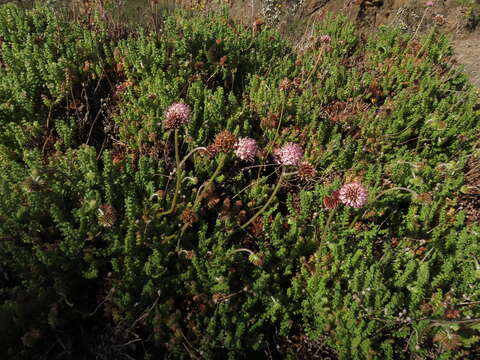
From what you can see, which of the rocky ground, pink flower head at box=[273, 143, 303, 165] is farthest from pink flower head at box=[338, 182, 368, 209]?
the rocky ground

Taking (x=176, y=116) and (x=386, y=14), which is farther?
(x=386, y=14)

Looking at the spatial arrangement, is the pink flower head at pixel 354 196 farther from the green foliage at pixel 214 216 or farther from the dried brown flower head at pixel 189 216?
the dried brown flower head at pixel 189 216

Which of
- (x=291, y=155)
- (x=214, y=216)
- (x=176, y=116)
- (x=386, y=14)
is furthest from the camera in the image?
(x=386, y=14)

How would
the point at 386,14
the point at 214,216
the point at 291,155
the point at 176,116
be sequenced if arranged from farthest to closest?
the point at 386,14 < the point at 214,216 < the point at 291,155 < the point at 176,116

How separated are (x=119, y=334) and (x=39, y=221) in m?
0.95

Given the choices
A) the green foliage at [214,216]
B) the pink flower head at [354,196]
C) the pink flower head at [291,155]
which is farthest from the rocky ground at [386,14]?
the pink flower head at [354,196]

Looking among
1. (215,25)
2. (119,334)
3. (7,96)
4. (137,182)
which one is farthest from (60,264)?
(215,25)

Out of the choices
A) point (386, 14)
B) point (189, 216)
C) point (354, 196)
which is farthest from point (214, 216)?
point (386, 14)

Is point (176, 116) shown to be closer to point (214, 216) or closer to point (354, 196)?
point (214, 216)

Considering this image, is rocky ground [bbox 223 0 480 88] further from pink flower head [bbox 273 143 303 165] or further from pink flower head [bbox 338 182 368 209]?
pink flower head [bbox 338 182 368 209]

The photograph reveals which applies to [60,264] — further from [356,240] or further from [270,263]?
[356,240]

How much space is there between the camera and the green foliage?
6.29ft

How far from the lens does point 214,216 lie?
8.44 feet

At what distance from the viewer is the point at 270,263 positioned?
2275mm
